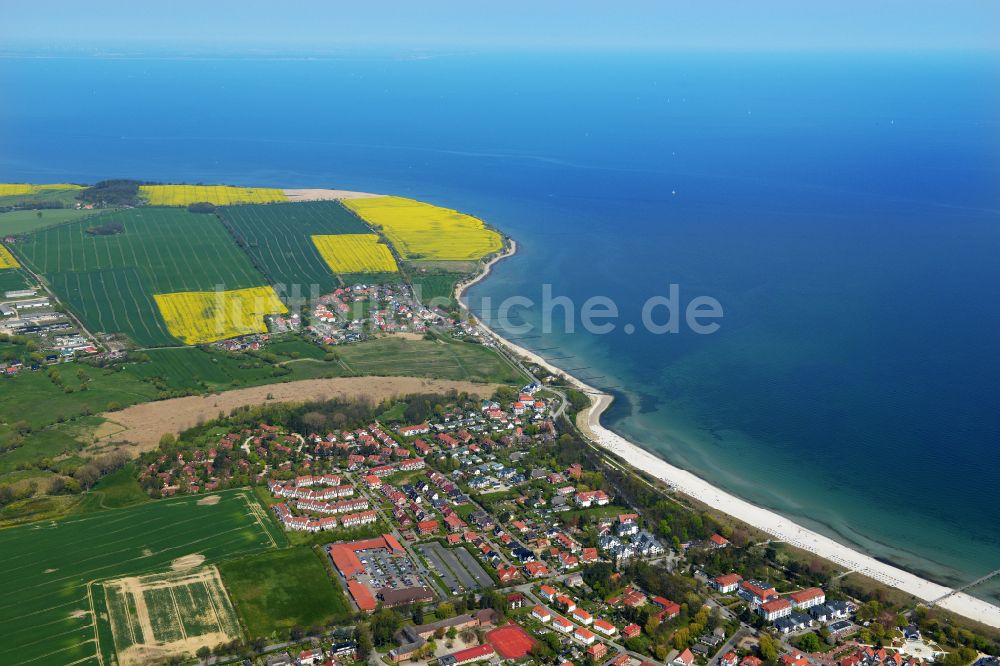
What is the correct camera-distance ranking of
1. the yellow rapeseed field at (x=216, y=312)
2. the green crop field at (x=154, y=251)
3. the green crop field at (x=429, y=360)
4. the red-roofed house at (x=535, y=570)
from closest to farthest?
the red-roofed house at (x=535, y=570) → the green crop field at (x=429, y=360) → the yellow rapeseed field at (x=216, y=312) → the green crop field at (x=154, y=251)

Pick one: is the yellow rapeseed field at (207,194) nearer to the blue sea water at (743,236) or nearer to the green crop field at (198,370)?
the blue sea water at (743,236)

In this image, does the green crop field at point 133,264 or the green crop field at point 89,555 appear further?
the green crop field at point 133,264

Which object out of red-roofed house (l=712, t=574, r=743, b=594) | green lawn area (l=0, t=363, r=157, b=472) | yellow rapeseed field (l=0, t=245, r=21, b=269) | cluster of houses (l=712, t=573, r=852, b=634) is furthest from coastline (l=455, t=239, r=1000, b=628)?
yellow rapeseed field (l=0, t=245, r=21, b=269)

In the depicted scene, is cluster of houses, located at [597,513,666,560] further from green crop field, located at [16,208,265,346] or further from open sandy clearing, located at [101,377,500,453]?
green crop field, located at [16,208,265,346]

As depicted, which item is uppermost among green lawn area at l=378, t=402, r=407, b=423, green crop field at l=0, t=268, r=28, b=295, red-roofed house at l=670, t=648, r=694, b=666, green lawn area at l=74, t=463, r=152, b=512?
green crop field at l=0, t=268, r=28, b=295

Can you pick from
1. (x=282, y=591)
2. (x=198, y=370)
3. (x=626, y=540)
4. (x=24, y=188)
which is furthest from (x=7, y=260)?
(x=626, y=540)

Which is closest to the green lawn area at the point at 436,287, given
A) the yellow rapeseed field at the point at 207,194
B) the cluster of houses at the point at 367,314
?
the cluster of houses at the point at 367,314
